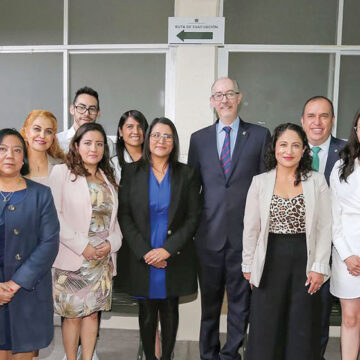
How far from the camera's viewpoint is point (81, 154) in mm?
2439

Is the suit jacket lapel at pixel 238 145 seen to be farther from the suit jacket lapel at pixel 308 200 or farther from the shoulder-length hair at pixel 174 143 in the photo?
the suit jacket lapel at pixel 308 200

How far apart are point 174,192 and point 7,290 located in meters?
1.06

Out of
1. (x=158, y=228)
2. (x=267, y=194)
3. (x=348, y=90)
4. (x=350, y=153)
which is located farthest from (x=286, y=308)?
(x=348, y=90)

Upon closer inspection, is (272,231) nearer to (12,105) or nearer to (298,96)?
(298,96)

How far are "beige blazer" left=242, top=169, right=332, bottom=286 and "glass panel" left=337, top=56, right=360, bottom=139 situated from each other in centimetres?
179

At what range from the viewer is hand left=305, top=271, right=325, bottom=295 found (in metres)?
2.28

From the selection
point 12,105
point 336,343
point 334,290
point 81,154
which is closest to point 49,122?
point 81,154

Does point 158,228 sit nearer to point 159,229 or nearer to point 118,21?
point 159,229

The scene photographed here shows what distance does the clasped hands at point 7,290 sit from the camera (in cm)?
199

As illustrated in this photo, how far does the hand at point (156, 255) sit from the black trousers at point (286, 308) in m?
0.59

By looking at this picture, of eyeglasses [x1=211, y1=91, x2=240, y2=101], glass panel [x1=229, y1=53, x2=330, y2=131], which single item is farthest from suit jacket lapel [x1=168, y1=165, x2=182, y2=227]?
glass panel [x1=229, y1=53, x2=330, y2=131]

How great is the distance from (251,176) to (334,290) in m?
0.85

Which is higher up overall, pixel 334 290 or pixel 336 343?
pixel 334 290

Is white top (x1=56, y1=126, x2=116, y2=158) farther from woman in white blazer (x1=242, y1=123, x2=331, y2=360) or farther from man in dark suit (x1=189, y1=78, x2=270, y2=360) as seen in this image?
woman in white blazer (x1=242, y1=123, x2=331, y2=360)
